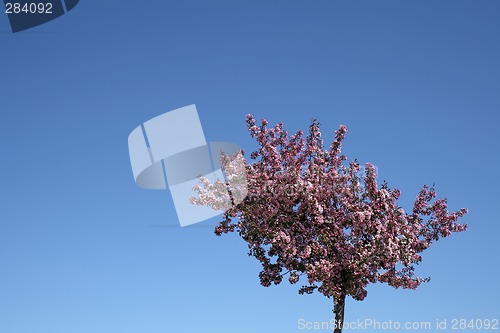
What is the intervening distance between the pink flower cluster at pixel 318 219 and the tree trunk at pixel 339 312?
292mm

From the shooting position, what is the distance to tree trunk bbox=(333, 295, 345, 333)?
23.0 m

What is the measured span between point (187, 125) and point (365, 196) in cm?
766

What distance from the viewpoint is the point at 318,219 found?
885 inches

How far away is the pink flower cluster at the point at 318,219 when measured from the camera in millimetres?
22547

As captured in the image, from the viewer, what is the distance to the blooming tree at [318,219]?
22.5 meters

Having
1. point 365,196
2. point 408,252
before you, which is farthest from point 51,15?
point 408,252

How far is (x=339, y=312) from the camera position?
23125mm

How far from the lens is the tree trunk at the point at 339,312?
2303 centimetres

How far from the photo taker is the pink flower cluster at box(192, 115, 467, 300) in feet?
74.0

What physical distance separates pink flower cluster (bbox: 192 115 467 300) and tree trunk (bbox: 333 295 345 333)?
0.96 feet

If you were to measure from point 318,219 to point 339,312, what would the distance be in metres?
3.87

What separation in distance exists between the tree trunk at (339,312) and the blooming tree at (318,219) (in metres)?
0.04

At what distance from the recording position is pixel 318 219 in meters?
22.5

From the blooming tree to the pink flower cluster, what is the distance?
0.04 meters
